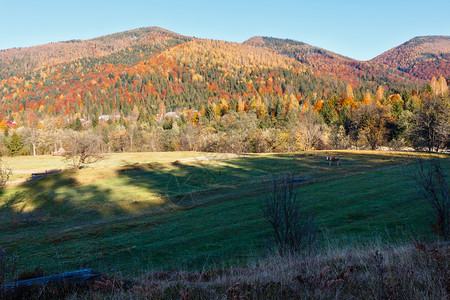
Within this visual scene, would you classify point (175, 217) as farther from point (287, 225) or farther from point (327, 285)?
point (327, 285)

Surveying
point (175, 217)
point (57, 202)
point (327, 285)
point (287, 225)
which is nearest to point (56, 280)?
point (327, 285)

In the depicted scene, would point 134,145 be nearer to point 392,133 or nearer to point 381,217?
point 392,133

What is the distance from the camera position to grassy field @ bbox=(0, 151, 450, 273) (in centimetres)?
1353

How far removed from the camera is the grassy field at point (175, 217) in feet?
44.4

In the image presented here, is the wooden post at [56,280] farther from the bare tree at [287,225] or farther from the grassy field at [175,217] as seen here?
the bare tree at [287,225]

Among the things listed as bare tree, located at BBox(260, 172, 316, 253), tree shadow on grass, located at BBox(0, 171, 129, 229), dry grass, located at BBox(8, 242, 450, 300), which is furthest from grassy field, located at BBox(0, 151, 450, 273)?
dry grass, located at BBox(8, 242, 450, 300)

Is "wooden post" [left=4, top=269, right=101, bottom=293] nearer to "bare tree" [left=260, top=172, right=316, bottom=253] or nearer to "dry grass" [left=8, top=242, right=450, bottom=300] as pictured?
"dry grass" [left=8, top=242, right=450, bottom=300]

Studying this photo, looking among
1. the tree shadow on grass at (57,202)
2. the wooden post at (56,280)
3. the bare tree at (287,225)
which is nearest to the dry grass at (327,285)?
the wooden post at (56,280)

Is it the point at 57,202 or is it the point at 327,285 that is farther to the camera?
the point at 57,202

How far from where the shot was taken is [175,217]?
81.9 ft

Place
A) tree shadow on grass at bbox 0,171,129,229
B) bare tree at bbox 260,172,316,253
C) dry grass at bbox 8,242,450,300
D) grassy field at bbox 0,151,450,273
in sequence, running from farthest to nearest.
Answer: tree shadow on grass at bbox 0,171,129,229, grassy field at bbox 0,151,450,273, bare tree at bbox 260,172,316,253, dry grass at bbox 8,242,450,300

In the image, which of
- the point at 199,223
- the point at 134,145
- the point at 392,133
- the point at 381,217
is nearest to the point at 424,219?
the point at 381,217

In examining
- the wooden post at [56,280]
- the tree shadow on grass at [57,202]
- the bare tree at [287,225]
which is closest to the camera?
the wooden post at [56,280]

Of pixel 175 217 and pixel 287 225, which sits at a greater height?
pixel 287 225
